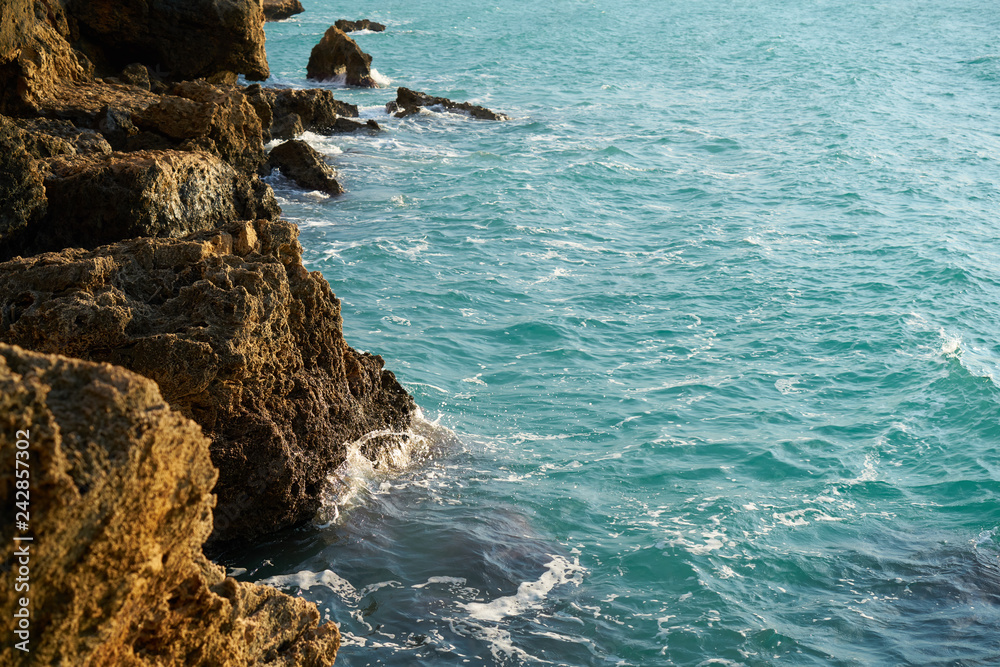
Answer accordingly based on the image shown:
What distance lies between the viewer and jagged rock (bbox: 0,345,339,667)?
3570 mm

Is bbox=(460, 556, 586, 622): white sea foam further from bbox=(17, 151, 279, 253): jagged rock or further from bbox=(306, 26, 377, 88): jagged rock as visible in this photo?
bbox=(306, 26, 377, 88): jagged rock

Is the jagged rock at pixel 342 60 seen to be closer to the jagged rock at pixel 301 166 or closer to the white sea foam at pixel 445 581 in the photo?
the jagged rock at pixel 301 166

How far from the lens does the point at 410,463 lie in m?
11.0

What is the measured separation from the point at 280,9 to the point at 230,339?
57285 millimetres

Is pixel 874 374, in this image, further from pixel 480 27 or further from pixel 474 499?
pixel 480 27

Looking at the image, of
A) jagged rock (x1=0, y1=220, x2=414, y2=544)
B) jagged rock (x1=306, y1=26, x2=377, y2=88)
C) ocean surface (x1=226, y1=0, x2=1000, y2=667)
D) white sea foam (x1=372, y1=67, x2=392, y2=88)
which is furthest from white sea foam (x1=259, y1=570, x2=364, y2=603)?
white sea foam (x1=372, y1=67, x2=392, y2=88)

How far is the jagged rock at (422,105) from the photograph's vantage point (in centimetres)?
3422

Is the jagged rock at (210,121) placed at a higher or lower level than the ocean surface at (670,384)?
higher

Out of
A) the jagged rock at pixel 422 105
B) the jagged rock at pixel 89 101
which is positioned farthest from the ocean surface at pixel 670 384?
the jagged rock at pixel 89 101

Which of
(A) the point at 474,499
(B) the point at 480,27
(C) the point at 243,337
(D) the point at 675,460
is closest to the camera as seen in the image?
(C) the point at 243,337

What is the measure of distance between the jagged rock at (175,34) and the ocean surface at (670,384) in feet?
11.3

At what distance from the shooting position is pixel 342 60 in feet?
131

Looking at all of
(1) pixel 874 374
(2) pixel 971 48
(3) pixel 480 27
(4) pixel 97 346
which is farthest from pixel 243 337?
(3) pixel 480 27

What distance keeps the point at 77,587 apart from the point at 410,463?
23.9 feet
